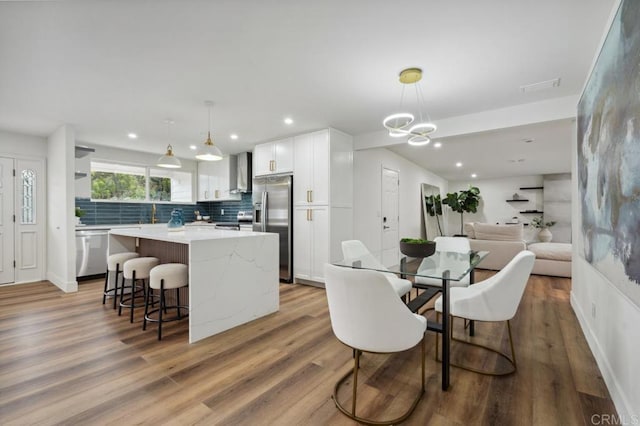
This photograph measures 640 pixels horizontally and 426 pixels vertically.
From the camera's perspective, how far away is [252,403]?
5.70 feet

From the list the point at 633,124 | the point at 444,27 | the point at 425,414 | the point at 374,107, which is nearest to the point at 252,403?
the point at 425,414

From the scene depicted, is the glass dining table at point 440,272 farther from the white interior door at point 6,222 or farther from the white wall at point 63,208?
the white interior door at point 6,222

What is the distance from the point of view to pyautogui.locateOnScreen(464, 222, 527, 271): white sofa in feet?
18.2

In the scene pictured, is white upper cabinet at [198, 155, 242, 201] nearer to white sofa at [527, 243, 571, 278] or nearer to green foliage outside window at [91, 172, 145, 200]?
green foliage outside window at [91, 172, 145, 200]

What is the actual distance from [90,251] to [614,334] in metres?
6.56

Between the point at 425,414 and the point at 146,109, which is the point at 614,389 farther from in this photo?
the point at 146,109

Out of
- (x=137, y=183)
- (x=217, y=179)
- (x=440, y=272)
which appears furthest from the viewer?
(x=217, y=179)

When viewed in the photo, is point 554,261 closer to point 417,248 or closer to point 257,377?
point 417,248

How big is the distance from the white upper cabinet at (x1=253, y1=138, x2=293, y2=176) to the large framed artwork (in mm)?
3711

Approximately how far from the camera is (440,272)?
1.96 m

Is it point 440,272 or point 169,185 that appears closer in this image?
point 440,272

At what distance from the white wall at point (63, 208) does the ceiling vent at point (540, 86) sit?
585 cm

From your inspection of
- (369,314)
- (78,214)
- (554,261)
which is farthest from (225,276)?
(554,261)

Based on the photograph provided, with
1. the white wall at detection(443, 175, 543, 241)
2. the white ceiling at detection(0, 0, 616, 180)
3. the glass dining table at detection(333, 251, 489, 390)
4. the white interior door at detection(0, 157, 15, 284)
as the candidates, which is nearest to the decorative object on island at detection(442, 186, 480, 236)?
the white wall at detection(443, 175, 543, 241)
